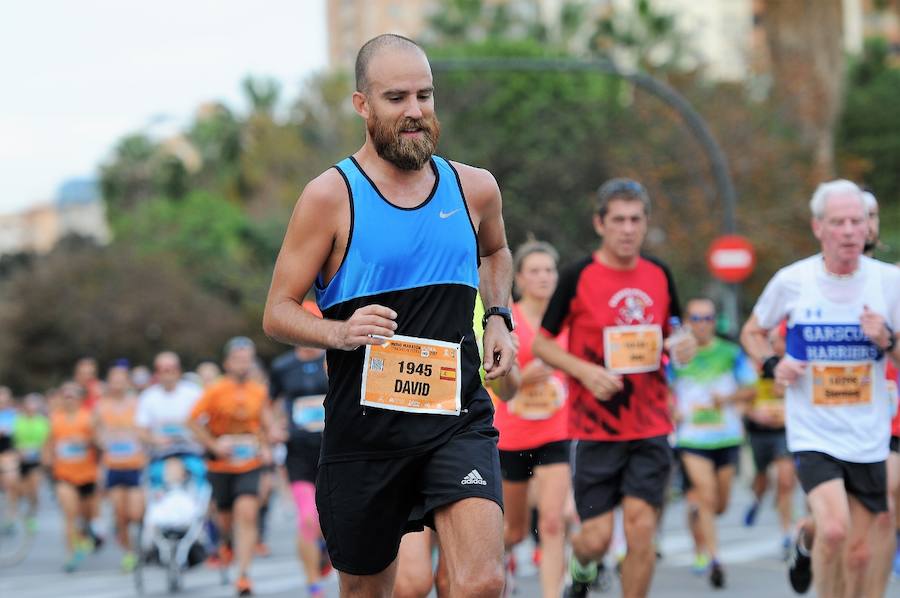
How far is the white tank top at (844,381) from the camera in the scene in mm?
7422

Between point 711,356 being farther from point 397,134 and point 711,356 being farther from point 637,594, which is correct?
point 397,134

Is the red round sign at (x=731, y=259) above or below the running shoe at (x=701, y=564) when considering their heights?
above

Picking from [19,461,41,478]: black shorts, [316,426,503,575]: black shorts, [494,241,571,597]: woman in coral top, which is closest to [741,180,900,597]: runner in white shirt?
[494,241,571,597]: woman in coral top

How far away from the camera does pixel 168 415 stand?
15578mm

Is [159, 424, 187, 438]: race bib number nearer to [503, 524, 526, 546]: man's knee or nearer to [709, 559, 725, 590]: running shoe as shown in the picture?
[709, 559, 725, 590]: running shoe

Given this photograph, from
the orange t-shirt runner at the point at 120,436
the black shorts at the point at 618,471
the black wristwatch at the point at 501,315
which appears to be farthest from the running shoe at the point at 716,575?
the orange t-shirt runner at the point at 120,436

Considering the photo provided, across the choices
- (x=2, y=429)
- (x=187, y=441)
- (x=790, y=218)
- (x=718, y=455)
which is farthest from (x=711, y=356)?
(x=790, y=218)

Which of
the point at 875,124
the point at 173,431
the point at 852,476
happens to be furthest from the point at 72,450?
the point at 875,124

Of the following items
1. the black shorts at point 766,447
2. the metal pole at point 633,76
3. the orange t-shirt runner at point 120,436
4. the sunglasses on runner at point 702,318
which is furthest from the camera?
the metal pole at point 633,76

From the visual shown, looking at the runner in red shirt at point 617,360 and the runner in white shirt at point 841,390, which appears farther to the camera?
the runner in red shirt at point 617,360

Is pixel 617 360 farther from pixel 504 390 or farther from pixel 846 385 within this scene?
pixel 504 390

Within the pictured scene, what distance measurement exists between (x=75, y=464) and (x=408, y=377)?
13868 mm

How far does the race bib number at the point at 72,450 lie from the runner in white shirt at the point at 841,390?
12196mm

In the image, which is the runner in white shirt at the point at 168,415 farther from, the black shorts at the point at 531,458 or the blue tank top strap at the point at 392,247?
the blue tank top strap at the point at 392,247
